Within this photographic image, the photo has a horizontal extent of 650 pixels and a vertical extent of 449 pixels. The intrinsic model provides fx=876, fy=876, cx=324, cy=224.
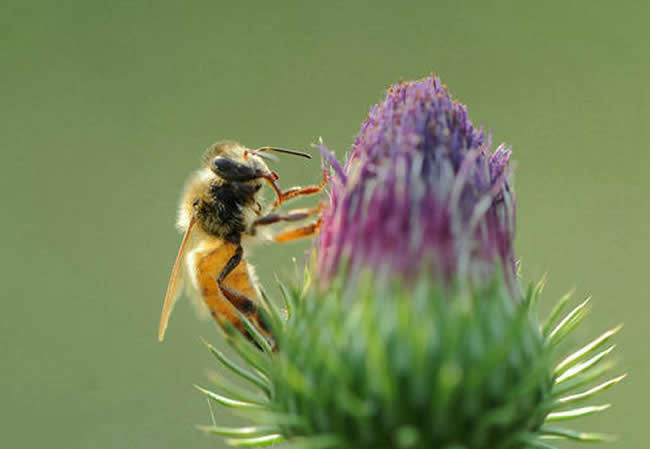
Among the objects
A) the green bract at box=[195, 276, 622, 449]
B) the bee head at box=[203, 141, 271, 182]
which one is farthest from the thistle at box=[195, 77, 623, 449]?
the bee head at box=[203, 141, 271, 182]

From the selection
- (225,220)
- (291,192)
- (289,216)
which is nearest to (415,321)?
(289,216)

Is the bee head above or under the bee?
above

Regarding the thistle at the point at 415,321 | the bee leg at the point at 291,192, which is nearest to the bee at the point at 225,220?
the bee leg at the point at 291,192

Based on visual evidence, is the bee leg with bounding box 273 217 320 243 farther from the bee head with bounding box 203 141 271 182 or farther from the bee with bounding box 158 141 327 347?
the bee head with bounding box 203 141 271 182

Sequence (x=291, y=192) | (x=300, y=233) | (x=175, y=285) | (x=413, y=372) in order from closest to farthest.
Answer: (x=413, y=372) < (x=300, y=233) < (x=291, y=192) < (x=175, y=285)

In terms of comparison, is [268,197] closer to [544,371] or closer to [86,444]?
[544,371]

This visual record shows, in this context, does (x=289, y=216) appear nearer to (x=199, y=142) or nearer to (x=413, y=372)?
(x=413, y=372)
